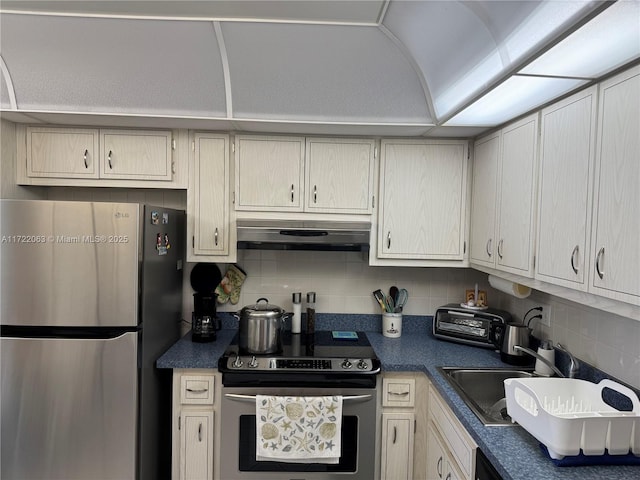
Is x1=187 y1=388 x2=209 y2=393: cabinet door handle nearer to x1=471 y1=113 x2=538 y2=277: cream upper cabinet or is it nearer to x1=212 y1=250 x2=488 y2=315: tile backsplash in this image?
x1=212 y1=250 x2=488 y2=315: tile backsplash

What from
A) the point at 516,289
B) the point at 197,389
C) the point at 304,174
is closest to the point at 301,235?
the point at 304,174

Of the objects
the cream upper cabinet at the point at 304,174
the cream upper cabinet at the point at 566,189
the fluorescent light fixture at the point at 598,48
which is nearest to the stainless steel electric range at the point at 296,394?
the cream upper cabinet at the point at 304,174

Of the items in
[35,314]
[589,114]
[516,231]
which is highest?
[589,114]

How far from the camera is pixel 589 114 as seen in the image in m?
1.42

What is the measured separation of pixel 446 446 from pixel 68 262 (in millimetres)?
1891

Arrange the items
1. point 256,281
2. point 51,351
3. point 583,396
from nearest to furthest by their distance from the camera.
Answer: point 583,396
point 51,351
point 256,281

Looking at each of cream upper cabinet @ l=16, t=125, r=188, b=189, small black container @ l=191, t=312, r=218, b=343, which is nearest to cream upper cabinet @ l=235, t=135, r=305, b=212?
cream upper cabinet @ l=16, t=125, r=188, b=189

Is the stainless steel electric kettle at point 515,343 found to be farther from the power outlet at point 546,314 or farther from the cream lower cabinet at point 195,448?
the cream lower cabinet at point 195,448

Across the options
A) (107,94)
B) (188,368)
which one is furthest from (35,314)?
(107,94)

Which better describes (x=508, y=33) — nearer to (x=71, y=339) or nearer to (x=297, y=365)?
(x=297, y=365)

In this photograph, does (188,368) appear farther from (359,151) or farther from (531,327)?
(531,327)

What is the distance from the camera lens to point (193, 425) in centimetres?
211

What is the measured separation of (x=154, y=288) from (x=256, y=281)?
761mm

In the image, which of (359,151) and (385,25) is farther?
(359,151)
